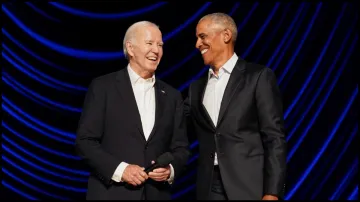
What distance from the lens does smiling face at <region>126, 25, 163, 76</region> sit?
112 inches

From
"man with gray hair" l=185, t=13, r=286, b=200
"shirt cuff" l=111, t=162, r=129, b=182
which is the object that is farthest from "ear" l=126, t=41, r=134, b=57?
"shirt cuff" l=111, t=162, r=129, b=182

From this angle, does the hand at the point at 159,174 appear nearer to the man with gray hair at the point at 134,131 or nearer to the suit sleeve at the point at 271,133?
the man with gray hair at the point at 134,131

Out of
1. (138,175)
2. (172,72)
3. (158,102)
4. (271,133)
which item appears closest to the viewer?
(138,175)

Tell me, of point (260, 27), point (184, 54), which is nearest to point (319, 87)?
point (260, 27)

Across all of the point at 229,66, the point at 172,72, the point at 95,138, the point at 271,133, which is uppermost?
the point at 172,72

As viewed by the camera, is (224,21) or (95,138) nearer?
(95,138)

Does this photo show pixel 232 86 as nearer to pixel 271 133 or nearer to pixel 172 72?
pixel 271 133

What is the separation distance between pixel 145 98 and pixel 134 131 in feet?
0.65

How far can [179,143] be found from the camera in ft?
9.45

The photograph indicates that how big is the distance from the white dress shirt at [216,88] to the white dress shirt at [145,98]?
27cm

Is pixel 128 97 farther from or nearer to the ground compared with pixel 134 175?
farther from the ground

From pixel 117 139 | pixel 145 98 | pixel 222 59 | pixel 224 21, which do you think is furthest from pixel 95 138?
pixel 224 21

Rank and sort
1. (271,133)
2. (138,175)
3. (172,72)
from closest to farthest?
1. (138,175)
2. (271,133)
3. (172,72)

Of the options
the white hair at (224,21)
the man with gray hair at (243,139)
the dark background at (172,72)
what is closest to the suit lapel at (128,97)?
the man with gray hair at (243,139)
